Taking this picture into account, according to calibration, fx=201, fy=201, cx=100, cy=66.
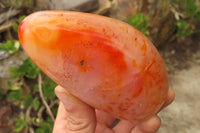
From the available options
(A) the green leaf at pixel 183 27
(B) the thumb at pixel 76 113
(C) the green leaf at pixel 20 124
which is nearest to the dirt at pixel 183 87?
(A) the green leaf at pixel 183 27

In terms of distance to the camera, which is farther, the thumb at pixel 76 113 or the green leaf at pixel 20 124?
the green leaf at pixel 20 124

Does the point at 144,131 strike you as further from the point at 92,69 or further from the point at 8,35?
the point at 8,35

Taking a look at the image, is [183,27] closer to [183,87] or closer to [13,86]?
[183,87]

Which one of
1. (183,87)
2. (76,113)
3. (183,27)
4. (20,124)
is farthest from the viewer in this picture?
(183,27)

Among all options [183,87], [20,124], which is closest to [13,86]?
[20,124]

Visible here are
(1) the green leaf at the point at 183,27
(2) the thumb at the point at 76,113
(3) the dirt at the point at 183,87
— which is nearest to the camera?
(2) the thumb at the point at 76,113

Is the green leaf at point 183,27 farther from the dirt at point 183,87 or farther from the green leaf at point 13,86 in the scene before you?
the green leaf at point 13,86

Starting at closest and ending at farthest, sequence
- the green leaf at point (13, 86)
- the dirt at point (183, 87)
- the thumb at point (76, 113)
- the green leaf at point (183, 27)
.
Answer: the thumb at point (76, 113) → the dirt at point (183, 87) → the green leaf at point (13, 86) → the green leaf at point (183, 27)

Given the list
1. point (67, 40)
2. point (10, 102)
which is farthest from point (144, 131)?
point (10, 102)

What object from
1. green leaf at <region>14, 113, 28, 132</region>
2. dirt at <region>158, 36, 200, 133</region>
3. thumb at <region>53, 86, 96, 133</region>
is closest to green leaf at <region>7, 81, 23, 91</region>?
green leaf at <region>14, 113, 28, 132</region>

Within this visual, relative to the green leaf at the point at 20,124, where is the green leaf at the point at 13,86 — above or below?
above
